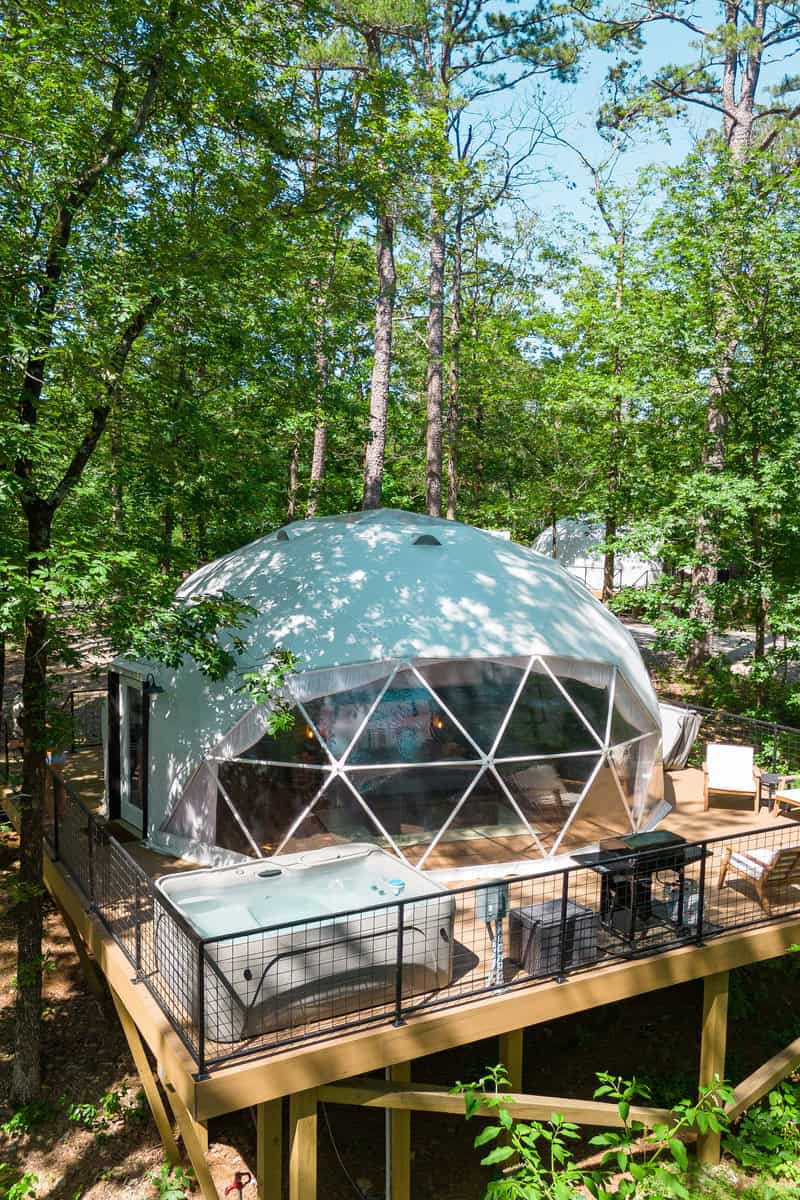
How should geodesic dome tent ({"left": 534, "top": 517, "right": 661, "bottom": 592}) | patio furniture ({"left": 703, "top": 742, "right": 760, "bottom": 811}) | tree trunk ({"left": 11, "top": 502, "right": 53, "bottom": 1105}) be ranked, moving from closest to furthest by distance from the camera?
tree trunk ({"left": 11, "top": 502, "right": 53, "bottom": 1105})
patio furniture ({"left": 703, "top": 742, "right": 760, "bottom": 811})
geodesic dome tent ({"left": 534, "top": 517, "right": 661, "bottom": 592})

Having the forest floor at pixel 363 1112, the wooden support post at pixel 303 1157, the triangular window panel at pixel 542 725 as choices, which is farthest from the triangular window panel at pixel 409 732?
the forest floor at pixel 363 1112

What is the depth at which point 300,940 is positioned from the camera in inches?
229

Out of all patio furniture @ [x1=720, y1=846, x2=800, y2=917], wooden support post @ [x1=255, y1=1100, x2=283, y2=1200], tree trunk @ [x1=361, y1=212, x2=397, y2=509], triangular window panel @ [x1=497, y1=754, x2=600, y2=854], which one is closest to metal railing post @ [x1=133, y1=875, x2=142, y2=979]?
wooden support post @ [x1=255, y1=1100, x2=283, y2=1200]

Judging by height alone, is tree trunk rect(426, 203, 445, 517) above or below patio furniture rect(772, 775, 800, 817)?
above

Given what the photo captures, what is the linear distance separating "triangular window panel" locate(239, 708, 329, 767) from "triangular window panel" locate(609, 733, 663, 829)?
11.0 feet

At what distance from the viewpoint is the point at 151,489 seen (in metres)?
12.4

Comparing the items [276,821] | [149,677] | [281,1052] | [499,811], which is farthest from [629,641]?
[281,1052]

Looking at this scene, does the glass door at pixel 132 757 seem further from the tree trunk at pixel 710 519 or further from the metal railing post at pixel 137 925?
the tree trunk at pixel 710 519

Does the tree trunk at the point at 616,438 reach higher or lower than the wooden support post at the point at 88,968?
higher

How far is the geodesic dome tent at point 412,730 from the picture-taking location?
8.11 metres

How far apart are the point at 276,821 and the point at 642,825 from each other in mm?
4308

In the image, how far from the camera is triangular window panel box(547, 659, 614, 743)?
885cm

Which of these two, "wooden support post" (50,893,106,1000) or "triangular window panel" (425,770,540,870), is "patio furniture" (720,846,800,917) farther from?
"wooden support post" (50,893,106,1000)

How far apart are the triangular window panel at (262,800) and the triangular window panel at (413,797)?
1.64 feet
